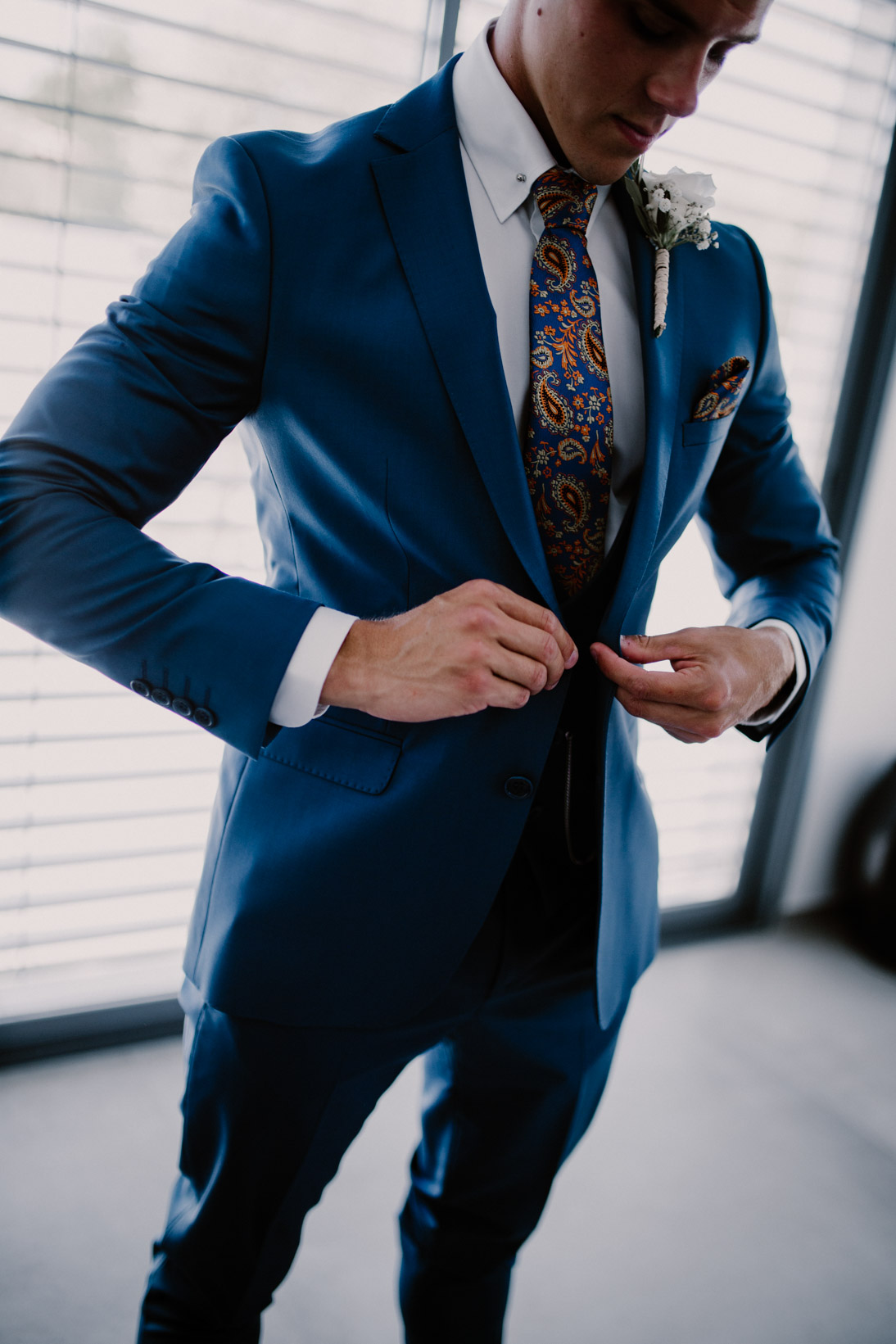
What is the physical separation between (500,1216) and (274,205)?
1.27m

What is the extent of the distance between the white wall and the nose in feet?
6.85

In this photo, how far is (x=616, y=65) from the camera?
0.88 meters

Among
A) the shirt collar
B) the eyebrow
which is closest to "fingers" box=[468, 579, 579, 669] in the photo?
the shirt collar

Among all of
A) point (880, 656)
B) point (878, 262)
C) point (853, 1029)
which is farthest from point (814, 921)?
point (878, 262)

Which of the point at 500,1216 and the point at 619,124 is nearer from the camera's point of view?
the point at 619,124

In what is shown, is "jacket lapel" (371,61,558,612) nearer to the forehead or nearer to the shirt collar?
the shirt collar

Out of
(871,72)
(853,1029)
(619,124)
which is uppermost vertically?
(871,72)

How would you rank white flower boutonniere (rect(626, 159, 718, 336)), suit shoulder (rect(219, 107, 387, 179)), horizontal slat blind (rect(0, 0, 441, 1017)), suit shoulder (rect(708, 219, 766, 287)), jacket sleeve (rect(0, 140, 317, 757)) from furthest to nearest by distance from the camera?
horizontal slat blind (rect(0, 0, 441, 1017)) < suit shoulder (rect(708, 219, 766, 287)) < white flower boutonniere (rect(626, 159, 718, 336)) < suit shoulder (rect(219, 107, 387, 179)) < jacket sleeve (rect(0, 140, 317, 757))

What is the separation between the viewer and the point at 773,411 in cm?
122

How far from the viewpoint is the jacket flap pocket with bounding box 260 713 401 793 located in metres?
0.97

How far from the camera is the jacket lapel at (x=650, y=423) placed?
3.14 feet

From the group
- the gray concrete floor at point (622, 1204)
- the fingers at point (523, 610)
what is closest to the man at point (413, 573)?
the fingers at point (523, 610)

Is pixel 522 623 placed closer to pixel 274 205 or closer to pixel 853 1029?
pixel 274 205

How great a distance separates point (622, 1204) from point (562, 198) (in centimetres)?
187
